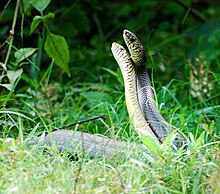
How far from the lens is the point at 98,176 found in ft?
10.3

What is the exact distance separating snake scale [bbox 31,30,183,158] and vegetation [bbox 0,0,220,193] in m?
0.11

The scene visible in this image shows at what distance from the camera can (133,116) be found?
12.4ft

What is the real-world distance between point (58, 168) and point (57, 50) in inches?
54.2

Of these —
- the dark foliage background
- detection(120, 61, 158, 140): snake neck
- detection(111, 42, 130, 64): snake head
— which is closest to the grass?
detection(120, 61, 158, 140): snake neck

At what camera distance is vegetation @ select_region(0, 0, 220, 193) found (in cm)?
313

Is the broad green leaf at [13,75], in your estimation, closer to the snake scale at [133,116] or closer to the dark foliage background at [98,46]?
the dark foliage background at [98,46]

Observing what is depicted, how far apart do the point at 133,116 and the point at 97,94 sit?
1.07 metres

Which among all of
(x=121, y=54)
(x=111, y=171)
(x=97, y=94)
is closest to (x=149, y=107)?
(x=121, y=54)

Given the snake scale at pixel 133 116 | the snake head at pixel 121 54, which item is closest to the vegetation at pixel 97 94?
the snake scale at pixel 133 116

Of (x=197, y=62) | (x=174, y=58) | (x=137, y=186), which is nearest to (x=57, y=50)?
(x=197, y=62)

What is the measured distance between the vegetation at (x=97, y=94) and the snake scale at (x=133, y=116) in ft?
0.37

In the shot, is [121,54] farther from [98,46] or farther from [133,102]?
[98,46]

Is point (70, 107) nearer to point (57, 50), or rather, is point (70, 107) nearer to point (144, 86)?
point (57, 50)

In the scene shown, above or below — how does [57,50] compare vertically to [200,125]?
above
